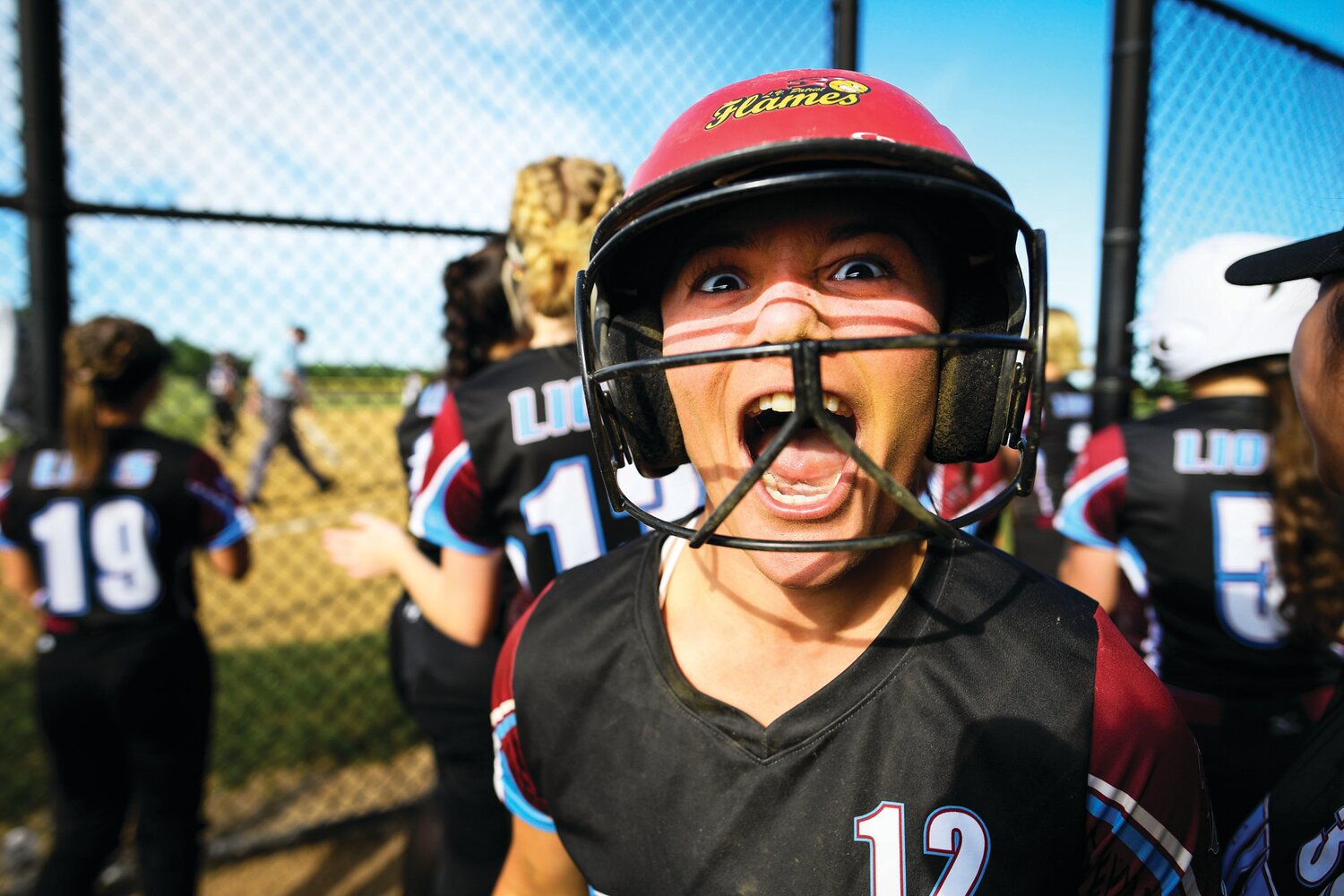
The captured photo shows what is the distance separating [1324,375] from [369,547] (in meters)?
2.25

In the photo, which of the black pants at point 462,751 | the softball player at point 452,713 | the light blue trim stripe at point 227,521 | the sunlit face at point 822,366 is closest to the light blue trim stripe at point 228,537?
the light blue trim stripe at point 227,521

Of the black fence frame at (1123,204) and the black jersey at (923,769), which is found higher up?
the black fence frame at (1123,204)

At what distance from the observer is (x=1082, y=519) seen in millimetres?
2396

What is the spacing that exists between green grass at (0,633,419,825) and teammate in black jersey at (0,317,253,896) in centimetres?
114

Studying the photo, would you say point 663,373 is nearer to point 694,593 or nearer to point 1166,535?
point 694,593

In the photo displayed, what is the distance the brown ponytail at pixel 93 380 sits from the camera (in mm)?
2525

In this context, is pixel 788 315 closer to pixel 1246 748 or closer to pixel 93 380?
pixel 1246 748

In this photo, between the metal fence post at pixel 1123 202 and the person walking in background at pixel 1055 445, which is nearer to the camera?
the metal fence post at pixel 1123 202

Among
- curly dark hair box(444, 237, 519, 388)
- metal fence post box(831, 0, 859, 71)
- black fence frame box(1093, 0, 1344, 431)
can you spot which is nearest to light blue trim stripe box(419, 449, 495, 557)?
curly dark hair box(444, 237, 519, 388)

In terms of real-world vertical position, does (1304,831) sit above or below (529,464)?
below

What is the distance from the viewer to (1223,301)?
7.64 ft

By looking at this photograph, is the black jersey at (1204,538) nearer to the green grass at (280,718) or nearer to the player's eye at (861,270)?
the player's eye at (861,270)

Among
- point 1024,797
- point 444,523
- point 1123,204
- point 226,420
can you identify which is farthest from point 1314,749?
point 226,420

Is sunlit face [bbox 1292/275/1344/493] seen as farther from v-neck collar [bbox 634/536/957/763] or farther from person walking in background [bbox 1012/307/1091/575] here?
person walking in background [bbox 1012/307/1091/575]
